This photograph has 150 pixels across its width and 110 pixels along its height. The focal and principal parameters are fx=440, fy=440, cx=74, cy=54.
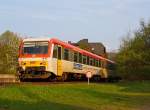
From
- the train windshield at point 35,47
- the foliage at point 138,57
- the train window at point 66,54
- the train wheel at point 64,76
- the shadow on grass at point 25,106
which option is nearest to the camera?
the shadow on grass at point 25,106

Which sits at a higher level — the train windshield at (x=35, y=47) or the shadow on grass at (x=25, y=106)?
the train windshield at (x=35, y=47)

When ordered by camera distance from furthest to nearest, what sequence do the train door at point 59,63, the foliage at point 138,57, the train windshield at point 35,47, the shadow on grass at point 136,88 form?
the foliage at point 138,57, the shadow on grass at point 136,88, the train door at point 59,63, the train windshield at point 35,47

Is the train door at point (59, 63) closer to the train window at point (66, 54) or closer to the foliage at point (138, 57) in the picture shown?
the train window at point (66, 54)

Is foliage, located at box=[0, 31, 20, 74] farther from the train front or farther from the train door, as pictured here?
the train front

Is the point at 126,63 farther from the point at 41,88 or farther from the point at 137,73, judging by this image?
the point at 41,88

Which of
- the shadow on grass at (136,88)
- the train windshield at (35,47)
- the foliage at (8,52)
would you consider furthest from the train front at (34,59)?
the foliage at (8,52)

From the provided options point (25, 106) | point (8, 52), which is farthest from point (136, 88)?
point (8, 52)

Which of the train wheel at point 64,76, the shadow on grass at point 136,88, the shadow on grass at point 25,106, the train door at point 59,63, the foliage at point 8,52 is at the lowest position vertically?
the shadow on grass at point 25,106

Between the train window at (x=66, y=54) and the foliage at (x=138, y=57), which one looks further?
the foliage at (x=138, y=57)

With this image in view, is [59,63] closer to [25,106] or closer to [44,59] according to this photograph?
[44,59]

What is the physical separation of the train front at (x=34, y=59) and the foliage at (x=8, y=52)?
36872mm

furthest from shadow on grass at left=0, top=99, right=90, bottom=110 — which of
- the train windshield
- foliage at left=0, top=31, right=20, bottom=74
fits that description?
foliage at left=0, top=31, right=20, bottom=74

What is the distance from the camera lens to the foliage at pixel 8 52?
7769 cm

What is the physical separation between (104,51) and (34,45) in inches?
3529
